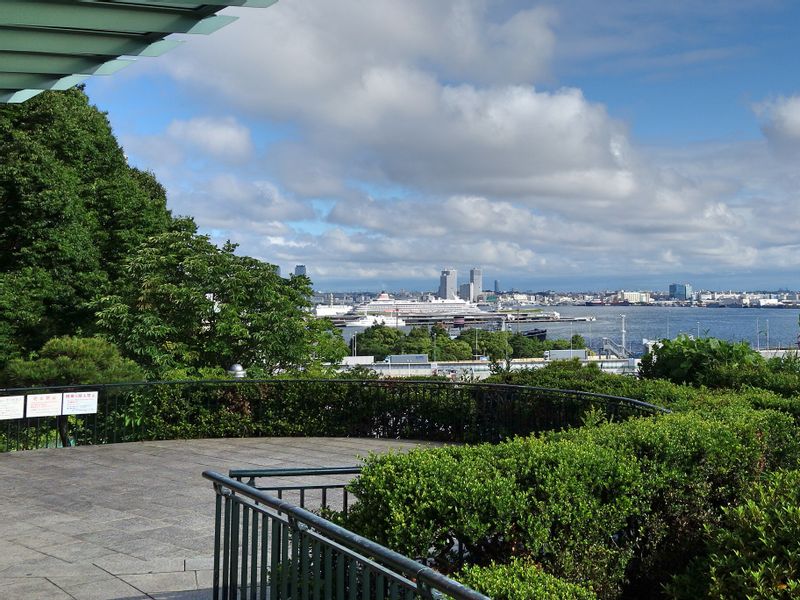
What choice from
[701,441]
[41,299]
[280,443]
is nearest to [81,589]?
[701,441]

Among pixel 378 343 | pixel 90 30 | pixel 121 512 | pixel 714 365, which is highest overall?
pixel 90 30

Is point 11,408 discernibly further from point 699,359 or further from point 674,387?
point 699,359

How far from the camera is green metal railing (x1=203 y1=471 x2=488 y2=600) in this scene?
266 centimetres

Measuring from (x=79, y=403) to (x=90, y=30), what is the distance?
7.83m

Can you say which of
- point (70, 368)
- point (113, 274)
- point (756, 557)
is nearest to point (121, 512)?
point (756, 557)

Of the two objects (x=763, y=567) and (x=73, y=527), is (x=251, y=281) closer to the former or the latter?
(x=73, y=527)

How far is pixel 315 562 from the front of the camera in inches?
131

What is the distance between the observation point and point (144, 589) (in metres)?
5.70

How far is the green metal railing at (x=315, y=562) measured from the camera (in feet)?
8.74

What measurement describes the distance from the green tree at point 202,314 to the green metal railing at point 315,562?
16.9 m

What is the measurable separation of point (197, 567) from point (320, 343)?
17480 mm

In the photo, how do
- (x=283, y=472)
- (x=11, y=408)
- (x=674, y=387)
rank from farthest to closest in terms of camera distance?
(x=11, y=408), (x=674, y=387), (x=283, y=472)

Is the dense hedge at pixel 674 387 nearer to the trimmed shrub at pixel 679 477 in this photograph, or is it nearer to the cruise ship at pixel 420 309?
the trimmed shrub at pixel 679 477

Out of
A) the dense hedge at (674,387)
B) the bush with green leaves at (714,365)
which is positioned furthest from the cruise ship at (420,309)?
the bush with green leaves at (714,365)
